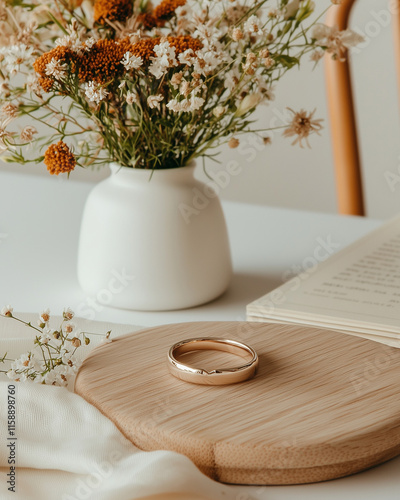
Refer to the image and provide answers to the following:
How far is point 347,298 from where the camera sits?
0.89 m

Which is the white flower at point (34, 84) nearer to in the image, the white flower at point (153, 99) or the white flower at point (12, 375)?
the white flower at point (153, 99)

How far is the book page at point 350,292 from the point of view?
0.84 meters

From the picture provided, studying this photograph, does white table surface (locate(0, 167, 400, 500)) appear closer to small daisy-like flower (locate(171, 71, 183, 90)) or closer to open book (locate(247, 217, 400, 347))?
open book (locate(247, 217, 400, 347))

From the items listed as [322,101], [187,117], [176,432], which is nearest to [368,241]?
[187,117]

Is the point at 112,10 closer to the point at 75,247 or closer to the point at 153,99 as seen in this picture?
the point at 153,99

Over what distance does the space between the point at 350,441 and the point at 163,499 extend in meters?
0.14

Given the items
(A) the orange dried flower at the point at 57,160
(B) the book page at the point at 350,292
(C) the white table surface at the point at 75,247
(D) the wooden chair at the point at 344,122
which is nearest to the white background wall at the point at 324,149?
(D) the wooden chair at the point at 344,122

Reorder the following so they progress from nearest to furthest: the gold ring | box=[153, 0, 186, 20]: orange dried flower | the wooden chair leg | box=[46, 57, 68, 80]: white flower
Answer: the gold ring, box=[46, 57, 68, 80]: white flower, box=[153, 0, 186, 20]: orange dried flower, the wooden chair leg

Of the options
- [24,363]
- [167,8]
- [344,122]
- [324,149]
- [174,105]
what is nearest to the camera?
[24,363]

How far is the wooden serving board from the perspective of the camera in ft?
1.92

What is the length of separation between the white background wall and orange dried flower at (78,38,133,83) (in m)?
1.68

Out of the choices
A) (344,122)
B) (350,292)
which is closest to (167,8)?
(350,292)

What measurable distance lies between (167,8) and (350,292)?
37cm

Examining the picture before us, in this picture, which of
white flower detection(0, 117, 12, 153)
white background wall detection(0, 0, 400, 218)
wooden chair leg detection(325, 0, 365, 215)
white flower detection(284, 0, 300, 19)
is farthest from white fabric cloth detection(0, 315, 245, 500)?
white background wall detection(0, 0, 400, 218)
